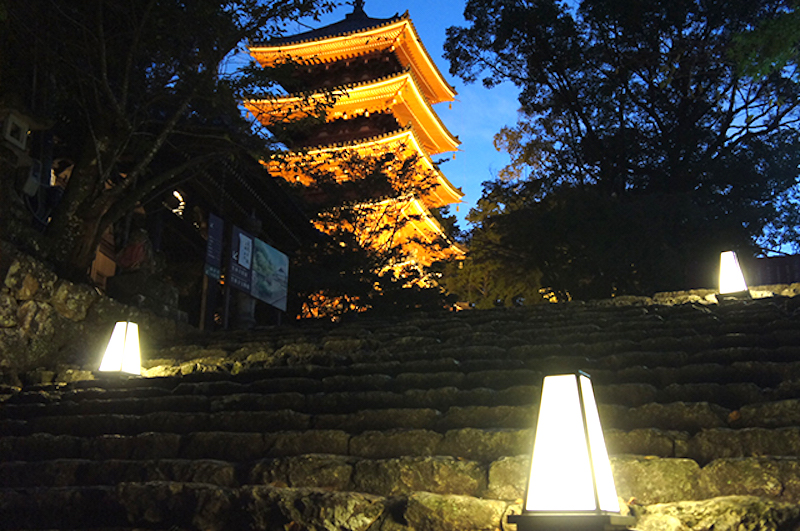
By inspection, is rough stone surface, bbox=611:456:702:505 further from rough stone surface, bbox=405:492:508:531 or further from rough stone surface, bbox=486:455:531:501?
rough stone surface, bbox=405:492:508:531

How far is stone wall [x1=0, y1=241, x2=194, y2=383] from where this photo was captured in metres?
6.82

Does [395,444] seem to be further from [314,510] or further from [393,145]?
[393,145]

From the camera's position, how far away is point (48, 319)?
732 centimetres

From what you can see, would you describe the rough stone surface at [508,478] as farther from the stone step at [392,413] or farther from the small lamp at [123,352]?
the small lamp at [123,352]

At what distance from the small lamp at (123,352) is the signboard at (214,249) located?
3.76m

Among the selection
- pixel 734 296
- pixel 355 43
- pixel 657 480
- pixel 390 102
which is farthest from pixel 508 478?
pixel 355 43

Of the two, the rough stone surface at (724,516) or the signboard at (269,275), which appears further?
the signboard at (269,275)

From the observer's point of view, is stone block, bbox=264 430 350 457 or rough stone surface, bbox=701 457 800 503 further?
stone block, bbox=264 430 350 457

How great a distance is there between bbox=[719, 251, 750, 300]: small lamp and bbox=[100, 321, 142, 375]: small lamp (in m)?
6.57

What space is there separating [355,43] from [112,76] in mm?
13802

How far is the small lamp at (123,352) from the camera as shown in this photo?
615 cm

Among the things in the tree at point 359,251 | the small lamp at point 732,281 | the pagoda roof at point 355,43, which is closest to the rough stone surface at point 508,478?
the small lamp at point 732,281

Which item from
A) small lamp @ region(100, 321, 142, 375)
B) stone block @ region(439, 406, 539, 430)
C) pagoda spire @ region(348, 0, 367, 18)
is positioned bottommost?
stone block @ region(439, 406, 539, 430)

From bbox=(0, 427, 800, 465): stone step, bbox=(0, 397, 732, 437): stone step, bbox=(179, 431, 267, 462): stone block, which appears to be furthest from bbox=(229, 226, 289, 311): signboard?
bbox=(179, 431, 267, 462): stone block
